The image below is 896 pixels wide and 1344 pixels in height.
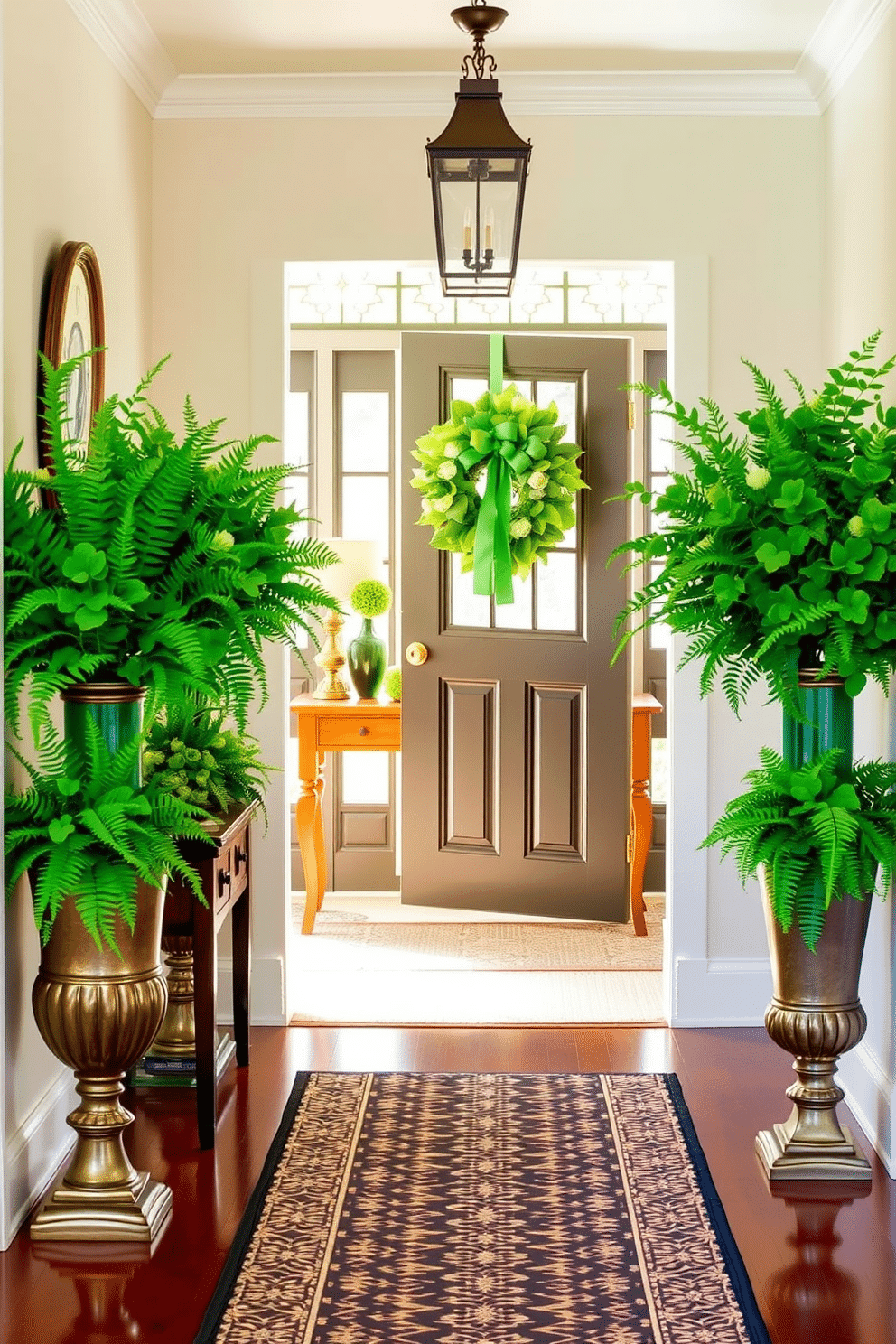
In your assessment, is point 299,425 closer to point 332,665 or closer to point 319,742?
point 332,665

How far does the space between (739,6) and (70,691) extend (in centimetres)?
253

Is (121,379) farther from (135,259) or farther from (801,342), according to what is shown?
(801,342)

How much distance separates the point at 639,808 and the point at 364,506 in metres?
1.80

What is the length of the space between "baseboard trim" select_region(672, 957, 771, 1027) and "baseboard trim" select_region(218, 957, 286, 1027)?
1.24m

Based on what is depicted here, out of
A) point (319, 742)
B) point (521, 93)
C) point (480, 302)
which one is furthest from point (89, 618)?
point (480, 302)

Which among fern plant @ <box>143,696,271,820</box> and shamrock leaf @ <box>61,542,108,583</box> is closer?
shamrock leaf @ <box>61,542,108,583</box>

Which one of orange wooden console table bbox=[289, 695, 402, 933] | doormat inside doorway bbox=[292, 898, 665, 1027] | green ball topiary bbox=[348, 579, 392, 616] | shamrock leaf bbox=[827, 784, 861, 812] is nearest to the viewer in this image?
shamrock leaf bbox=[827, 784, 861, 812]

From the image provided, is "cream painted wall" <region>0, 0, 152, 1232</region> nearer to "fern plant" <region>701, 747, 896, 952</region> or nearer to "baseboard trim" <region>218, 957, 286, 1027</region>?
"baseboard trim" <region>218, 957, 286, 1027</region>

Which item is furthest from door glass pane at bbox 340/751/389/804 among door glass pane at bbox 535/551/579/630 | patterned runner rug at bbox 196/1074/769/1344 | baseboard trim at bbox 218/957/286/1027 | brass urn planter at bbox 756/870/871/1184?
brass urn planter at bbox 756/870/871/1184

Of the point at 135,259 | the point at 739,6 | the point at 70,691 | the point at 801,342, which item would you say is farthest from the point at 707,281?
the point at 70,691

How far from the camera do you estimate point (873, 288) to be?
3.69m

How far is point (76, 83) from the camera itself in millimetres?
3486

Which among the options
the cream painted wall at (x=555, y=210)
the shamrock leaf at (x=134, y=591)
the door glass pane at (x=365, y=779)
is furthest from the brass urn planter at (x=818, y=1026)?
the door glass pane at (x=365, y=779)

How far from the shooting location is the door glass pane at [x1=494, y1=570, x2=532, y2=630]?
5.58 metres
